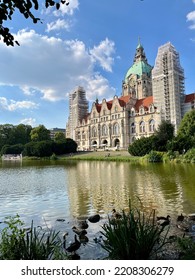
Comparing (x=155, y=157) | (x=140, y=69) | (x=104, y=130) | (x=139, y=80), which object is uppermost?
(x=140, y=69)

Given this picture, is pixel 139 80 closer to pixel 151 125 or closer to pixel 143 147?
pixel 151 125

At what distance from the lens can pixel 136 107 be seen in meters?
79.4

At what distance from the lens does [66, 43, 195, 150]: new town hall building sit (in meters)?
67.6

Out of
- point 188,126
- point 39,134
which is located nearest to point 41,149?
point 39,134

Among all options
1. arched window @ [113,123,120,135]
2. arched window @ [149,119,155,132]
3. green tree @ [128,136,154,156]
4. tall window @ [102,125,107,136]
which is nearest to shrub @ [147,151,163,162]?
green tree @ [128,136,154,156]

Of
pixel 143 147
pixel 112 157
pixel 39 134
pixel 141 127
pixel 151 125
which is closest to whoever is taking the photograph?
pixel 143 147

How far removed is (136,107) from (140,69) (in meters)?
20.3

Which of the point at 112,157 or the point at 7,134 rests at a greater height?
the point at 7,134

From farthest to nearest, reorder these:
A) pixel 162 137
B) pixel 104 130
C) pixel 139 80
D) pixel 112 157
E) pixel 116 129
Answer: pixel 139 80 < pixel 104 130 < pixel 116 129 < pixel 112 157 < pixel 162 137

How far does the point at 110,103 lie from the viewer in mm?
87562

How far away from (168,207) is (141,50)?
98.9 m

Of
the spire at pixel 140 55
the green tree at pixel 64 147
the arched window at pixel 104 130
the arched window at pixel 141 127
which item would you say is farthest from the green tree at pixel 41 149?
the spire at pixel 140 55

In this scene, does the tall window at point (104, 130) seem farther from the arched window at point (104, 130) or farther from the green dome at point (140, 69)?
the green dome at point (140, 69)

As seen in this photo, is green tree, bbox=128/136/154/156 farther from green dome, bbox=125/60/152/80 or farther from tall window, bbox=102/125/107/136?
green dome, bbox=125/60/152/80
